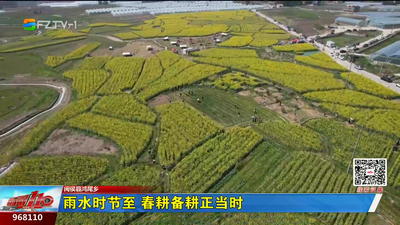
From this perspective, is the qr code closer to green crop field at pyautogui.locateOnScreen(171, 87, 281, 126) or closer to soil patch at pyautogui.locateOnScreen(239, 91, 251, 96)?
green crop field at pyautogui.locateOnScreen(171, 87, 281, 126)

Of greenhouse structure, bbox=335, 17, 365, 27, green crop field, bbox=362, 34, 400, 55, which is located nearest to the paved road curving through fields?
green crop field, bbox=362, 34, 400, 55

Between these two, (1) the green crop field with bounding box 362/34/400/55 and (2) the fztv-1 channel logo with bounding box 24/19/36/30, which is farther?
(2) the fztv-1 channel logo with bounding box 24/19/36/30

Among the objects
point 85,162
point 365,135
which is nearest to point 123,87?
point 85,162

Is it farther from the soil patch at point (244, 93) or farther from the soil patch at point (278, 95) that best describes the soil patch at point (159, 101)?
the soil patch at point (278, 95)

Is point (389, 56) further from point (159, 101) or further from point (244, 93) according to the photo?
point (159, 101)

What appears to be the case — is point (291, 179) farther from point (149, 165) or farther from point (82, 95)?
point (82, 95)
